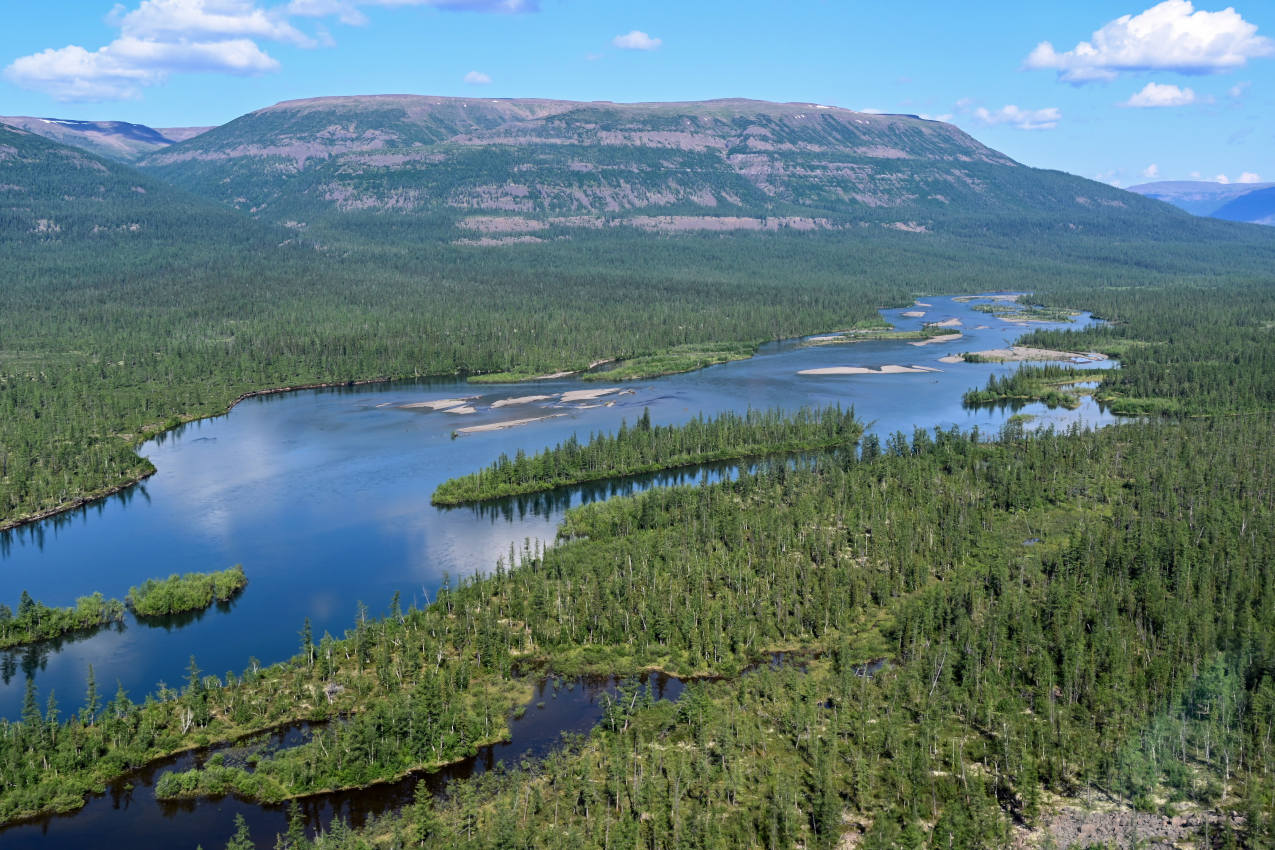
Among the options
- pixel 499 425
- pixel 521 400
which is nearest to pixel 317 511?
pixel 499 425

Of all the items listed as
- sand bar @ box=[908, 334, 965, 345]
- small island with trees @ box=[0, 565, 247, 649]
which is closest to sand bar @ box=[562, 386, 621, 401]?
small island with trees @ box=[0, 565, 247, 649]

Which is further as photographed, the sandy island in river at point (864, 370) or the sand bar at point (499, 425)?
the sandy island in river at point (864, 370)

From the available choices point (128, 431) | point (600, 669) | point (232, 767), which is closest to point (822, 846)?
point (600, 669)

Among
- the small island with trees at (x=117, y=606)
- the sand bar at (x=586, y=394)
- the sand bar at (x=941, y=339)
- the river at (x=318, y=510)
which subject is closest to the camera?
the small island with trees at (x=117, y=606)

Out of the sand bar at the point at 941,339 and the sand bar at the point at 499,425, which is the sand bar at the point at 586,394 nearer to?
the sand bar at the point at 499,425

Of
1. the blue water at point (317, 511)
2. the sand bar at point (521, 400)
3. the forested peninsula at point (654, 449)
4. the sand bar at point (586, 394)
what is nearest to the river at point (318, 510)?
the blue water at point (317, 511)

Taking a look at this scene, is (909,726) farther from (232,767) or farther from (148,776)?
(148,776)

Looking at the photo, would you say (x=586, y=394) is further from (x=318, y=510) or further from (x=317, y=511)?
(x=317, y=511)
